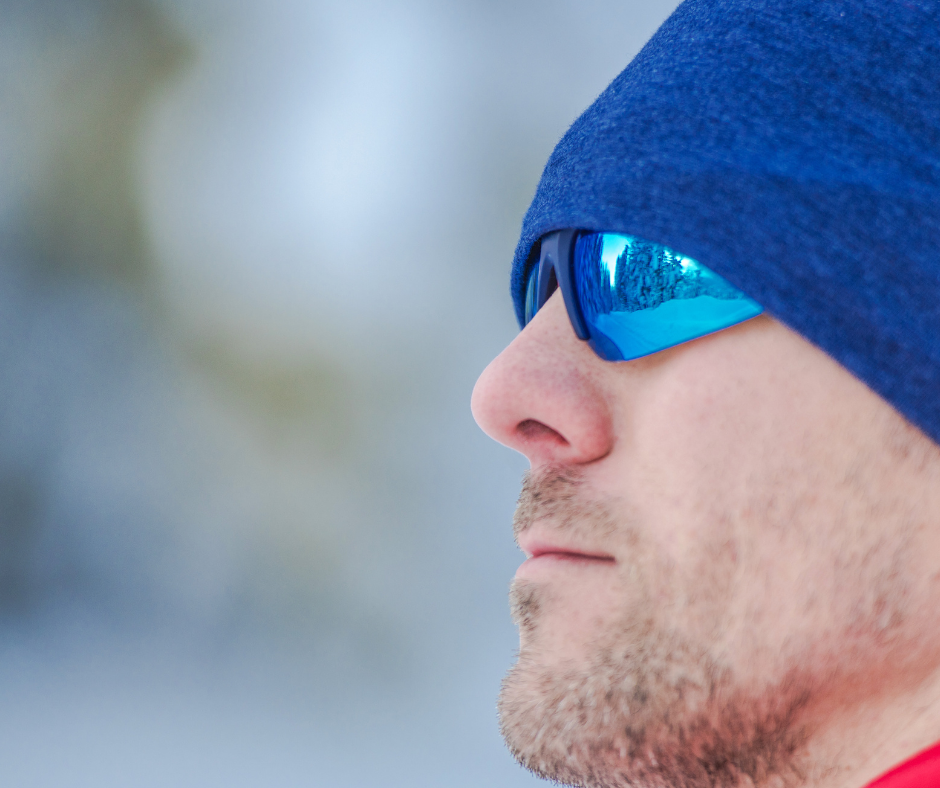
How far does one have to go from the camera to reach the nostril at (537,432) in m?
0.85

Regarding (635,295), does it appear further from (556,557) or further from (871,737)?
(871,737)

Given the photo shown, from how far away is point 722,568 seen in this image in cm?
71

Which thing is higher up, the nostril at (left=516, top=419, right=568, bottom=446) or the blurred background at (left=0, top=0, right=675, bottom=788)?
the blurred background at (left=0, top=0, right=675, bottom=788)

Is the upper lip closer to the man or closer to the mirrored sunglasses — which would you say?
the man

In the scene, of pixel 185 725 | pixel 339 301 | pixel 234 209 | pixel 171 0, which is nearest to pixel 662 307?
pixel 339 301

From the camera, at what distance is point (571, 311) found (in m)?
0.88

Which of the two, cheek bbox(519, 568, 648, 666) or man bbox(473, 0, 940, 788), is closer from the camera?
man bbox(473, 0, 940, 788)

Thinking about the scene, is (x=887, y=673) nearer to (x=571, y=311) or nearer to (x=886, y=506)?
(x=886, y=506)

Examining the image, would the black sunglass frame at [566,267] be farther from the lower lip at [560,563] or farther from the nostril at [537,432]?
the lower lip at [560,563]

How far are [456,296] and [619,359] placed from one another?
2.96 meters

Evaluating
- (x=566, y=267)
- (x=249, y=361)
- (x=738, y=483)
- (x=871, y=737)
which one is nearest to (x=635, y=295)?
(x=566, y=267)

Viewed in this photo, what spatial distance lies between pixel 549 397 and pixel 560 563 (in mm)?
200

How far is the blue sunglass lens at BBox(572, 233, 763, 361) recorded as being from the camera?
74 centimetres

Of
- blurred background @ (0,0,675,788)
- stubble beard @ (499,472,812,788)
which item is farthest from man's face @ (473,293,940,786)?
blurred background @ (0,0,675,788)
